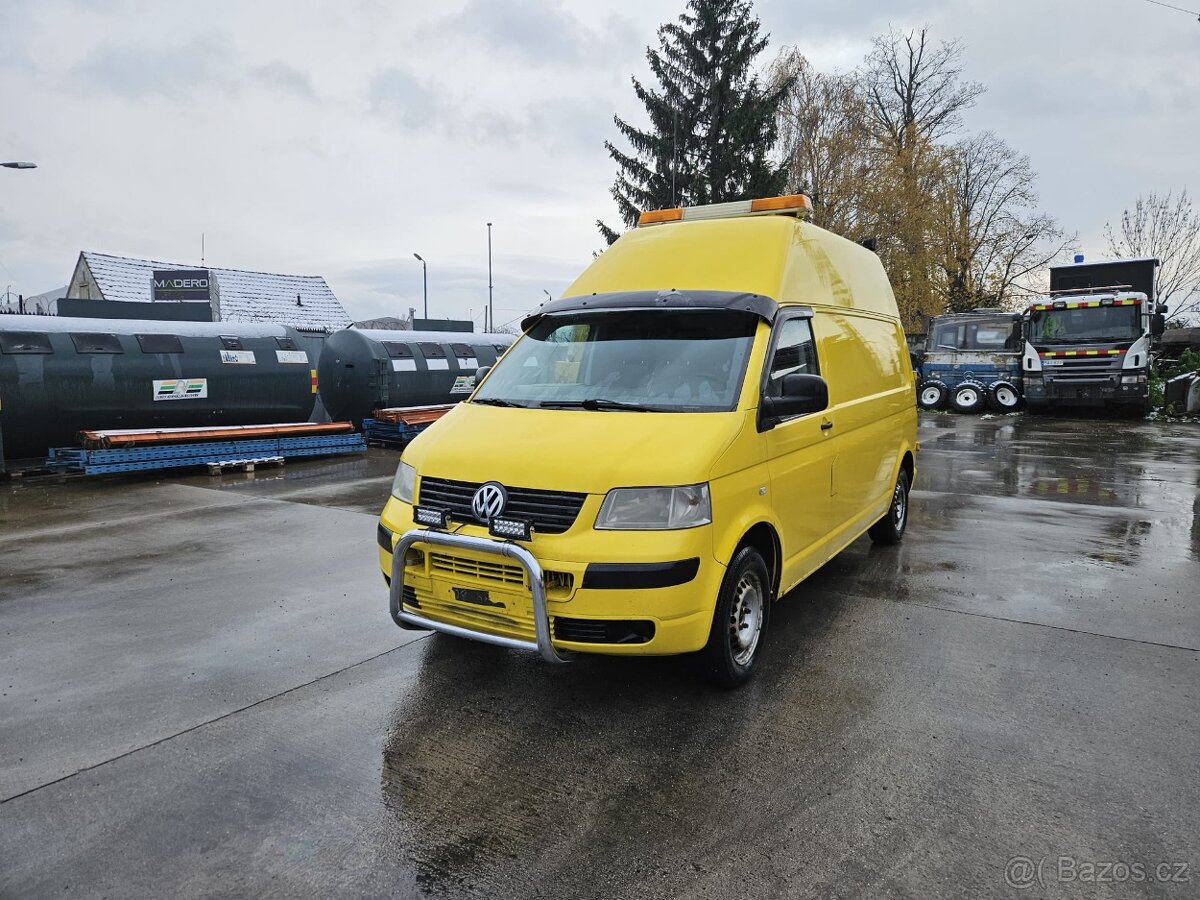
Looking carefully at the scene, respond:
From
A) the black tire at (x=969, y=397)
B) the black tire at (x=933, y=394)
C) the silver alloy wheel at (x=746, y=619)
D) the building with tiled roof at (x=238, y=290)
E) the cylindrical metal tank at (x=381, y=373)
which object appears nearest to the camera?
the silver alloy wheel at (x=746, y=619)

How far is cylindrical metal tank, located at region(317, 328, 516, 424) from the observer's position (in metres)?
15.2

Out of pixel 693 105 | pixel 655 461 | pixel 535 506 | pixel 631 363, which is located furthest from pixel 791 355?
pixel 693 105

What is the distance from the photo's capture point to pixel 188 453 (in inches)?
471

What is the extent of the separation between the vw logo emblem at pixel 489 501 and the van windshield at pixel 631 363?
784mm

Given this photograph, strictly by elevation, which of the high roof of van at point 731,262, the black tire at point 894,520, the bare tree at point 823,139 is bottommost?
the black tire at point 894,520

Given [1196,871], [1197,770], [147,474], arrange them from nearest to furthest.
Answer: [1196,871] < [1197,770] < [147,474]

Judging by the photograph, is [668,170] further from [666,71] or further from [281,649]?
[281,649]

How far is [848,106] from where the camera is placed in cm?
3048

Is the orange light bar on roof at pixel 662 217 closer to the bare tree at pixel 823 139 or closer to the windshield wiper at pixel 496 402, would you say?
the windshield wiper at pixel 496 402

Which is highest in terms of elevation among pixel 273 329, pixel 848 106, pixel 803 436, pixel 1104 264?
pixel 848 106

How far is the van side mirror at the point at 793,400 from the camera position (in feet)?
13.5

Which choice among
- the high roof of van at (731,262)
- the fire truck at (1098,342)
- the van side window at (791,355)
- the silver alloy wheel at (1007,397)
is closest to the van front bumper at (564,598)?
the van side window at (791,355)

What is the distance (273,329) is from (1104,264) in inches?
824

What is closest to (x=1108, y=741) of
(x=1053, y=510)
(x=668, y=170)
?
(x=1053, y=510)
